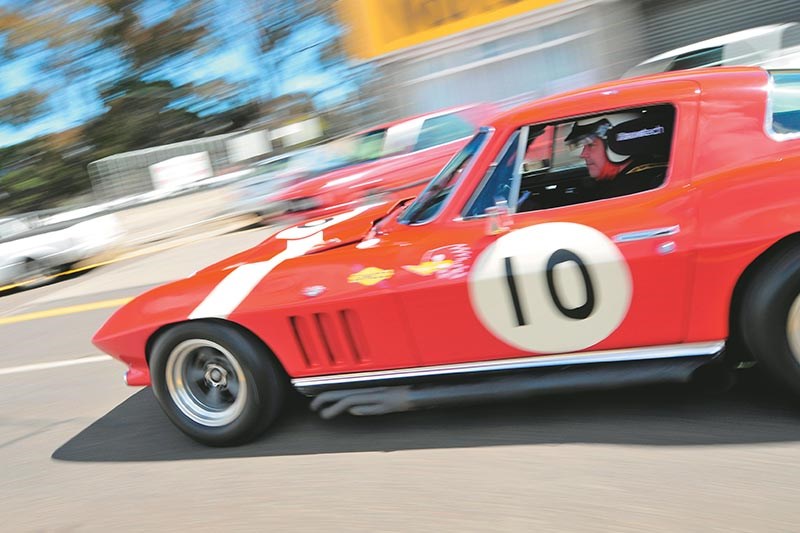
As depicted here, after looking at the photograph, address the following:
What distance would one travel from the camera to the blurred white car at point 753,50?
30.5 feet

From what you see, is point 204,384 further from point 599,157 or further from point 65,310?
point 65,310

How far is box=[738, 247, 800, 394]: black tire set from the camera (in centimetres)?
270

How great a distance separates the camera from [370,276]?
10.4 ft

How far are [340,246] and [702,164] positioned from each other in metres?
1.60

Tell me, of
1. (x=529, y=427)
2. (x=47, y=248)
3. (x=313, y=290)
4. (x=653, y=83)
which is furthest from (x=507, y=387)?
(x=47, y=248)

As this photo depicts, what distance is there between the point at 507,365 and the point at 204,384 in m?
1.54

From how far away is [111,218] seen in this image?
12.3 m

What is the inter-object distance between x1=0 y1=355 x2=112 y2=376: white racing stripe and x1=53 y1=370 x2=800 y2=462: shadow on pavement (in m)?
1.62

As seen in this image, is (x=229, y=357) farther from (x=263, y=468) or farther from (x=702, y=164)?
(x=702, y=164)

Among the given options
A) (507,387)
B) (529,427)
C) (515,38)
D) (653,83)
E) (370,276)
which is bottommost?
(529,427)

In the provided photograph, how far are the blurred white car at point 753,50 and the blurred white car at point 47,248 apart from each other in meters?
→ 9.05

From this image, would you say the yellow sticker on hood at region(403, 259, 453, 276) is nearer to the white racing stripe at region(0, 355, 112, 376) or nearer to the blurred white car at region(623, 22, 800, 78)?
the white racing stripe at region(0, 355, 112, 376)

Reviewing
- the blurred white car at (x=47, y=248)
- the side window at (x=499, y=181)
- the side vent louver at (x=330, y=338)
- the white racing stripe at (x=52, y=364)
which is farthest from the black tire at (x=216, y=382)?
the blurred white car at (x=47, y=248)

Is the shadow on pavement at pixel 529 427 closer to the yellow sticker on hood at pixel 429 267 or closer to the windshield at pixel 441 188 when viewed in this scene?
the yellow sticker on hood at pixel 429 267
